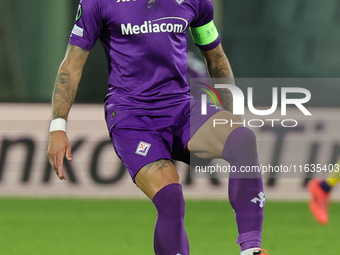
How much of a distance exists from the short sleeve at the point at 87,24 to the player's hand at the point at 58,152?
0.47m

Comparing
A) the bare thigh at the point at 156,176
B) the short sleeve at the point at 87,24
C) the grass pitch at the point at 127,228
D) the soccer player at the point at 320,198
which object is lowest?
the grass pitch at the point at 127,228

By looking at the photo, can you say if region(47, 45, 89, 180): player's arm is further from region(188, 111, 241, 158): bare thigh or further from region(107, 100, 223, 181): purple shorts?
region(188, 111, 241, 158): bare thigh

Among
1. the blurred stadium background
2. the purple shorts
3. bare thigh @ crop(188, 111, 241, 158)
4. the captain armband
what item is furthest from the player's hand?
the blurred stadium background

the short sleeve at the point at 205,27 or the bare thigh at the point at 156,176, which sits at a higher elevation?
the short sleeve at the point at 205,27

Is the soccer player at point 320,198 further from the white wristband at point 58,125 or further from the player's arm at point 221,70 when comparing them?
the white wristband at point 58,125

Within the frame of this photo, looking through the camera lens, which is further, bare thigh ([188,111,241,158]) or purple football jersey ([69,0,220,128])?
purple football jersey ([69,0,220,128])

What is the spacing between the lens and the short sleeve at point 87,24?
124 inches

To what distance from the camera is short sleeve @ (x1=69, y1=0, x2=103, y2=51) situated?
3160 mm

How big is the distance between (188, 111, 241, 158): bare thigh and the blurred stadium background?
3.57 metres

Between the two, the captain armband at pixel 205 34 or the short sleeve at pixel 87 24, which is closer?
the short sleeve at pixel 87 24

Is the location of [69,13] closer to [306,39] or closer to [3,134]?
[3,134]

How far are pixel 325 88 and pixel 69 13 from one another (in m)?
3.18

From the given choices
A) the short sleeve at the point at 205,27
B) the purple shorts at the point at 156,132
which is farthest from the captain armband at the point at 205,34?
the purple shorts at the point at 156,132

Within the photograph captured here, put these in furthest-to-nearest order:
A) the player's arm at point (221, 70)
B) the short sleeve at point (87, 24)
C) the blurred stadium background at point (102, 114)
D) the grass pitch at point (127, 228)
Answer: the blurred stadium background at point (102, 114)
the grass pitch at point (127, 228)
the player's arm at point (221, 70)
the short sleeve at point (87, 24)
